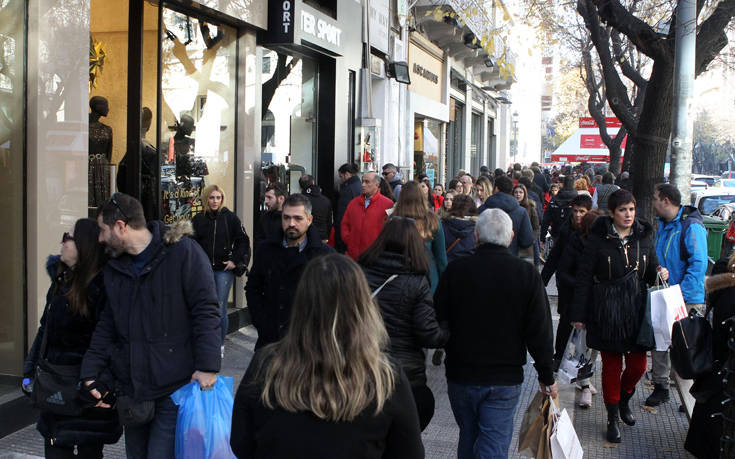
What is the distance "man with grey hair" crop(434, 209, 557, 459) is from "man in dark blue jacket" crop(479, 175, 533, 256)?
4046 mm

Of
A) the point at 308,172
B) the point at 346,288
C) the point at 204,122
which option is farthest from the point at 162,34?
the point at 346,288

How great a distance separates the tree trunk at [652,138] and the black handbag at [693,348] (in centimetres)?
626

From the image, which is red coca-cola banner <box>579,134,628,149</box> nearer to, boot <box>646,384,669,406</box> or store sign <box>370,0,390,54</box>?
store sign <box>370,0,390,54</box>

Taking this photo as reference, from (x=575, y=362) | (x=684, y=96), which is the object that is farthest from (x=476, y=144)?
(x=575, y=362)

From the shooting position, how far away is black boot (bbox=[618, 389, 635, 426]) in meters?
5.91

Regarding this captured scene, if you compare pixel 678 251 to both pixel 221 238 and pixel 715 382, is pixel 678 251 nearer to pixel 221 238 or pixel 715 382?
pixel 715 382

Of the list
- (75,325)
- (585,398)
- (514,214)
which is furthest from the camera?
(514,214)

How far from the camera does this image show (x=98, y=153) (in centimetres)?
743

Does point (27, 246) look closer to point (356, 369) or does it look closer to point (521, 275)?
point (521, 275)

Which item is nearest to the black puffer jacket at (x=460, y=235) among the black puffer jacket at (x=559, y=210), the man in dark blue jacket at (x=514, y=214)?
the man in dark blue jacket at (x=514, y=214)

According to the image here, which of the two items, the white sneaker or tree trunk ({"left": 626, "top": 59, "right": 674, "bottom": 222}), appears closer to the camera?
the white sneaker

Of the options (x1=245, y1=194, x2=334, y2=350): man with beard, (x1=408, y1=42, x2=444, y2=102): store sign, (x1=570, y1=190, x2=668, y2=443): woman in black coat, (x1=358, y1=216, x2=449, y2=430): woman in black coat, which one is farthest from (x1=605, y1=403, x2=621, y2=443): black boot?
(x1=408, y1=42, x2=444, y2=102): store sign

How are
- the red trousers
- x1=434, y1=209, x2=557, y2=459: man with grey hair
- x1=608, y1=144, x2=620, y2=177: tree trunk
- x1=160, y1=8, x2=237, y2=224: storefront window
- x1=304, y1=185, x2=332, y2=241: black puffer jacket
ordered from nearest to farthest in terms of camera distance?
x1=434, y1=209, x2=557, y2=459: man with grey hair → the red trousers → x1=160, y1=8, x2=237, y2=224: storefront window → x1=304, y1=185, x2=332, y2=241: black puffer jacket → x1=608, y1=144, x2=620, y2=177: tree trunk

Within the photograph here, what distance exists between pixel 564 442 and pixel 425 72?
17.2 metres
